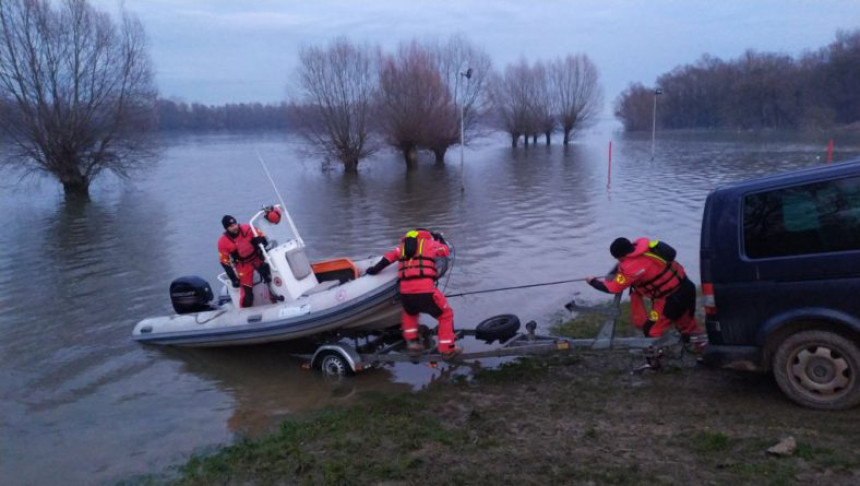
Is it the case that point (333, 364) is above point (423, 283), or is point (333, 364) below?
below

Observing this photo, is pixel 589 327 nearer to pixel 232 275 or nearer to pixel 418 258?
pixel 418 258

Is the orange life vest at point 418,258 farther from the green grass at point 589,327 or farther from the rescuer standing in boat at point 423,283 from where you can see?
the green grass at point 589,327

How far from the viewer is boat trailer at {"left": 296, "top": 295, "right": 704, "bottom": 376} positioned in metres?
5.88

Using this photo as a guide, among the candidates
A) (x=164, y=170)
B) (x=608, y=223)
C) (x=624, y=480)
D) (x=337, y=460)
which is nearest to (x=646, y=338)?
(x=624, y=480)

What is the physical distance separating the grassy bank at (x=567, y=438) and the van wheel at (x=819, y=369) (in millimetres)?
119

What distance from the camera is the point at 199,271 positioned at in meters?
14.0

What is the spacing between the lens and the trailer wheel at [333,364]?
723cm

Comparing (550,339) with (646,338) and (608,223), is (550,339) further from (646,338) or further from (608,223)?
(608,223)

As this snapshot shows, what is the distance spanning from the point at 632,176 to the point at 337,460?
27639mm

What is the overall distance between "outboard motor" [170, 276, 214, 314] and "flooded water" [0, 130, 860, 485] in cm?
59

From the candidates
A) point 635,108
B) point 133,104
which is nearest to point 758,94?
point 635,108

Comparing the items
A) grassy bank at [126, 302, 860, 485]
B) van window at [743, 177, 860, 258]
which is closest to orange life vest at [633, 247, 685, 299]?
grassy bank at [126, 302, 860, 485]

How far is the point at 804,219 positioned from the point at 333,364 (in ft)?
16.0

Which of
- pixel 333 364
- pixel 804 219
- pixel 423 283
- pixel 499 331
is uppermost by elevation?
pixel 804 219
